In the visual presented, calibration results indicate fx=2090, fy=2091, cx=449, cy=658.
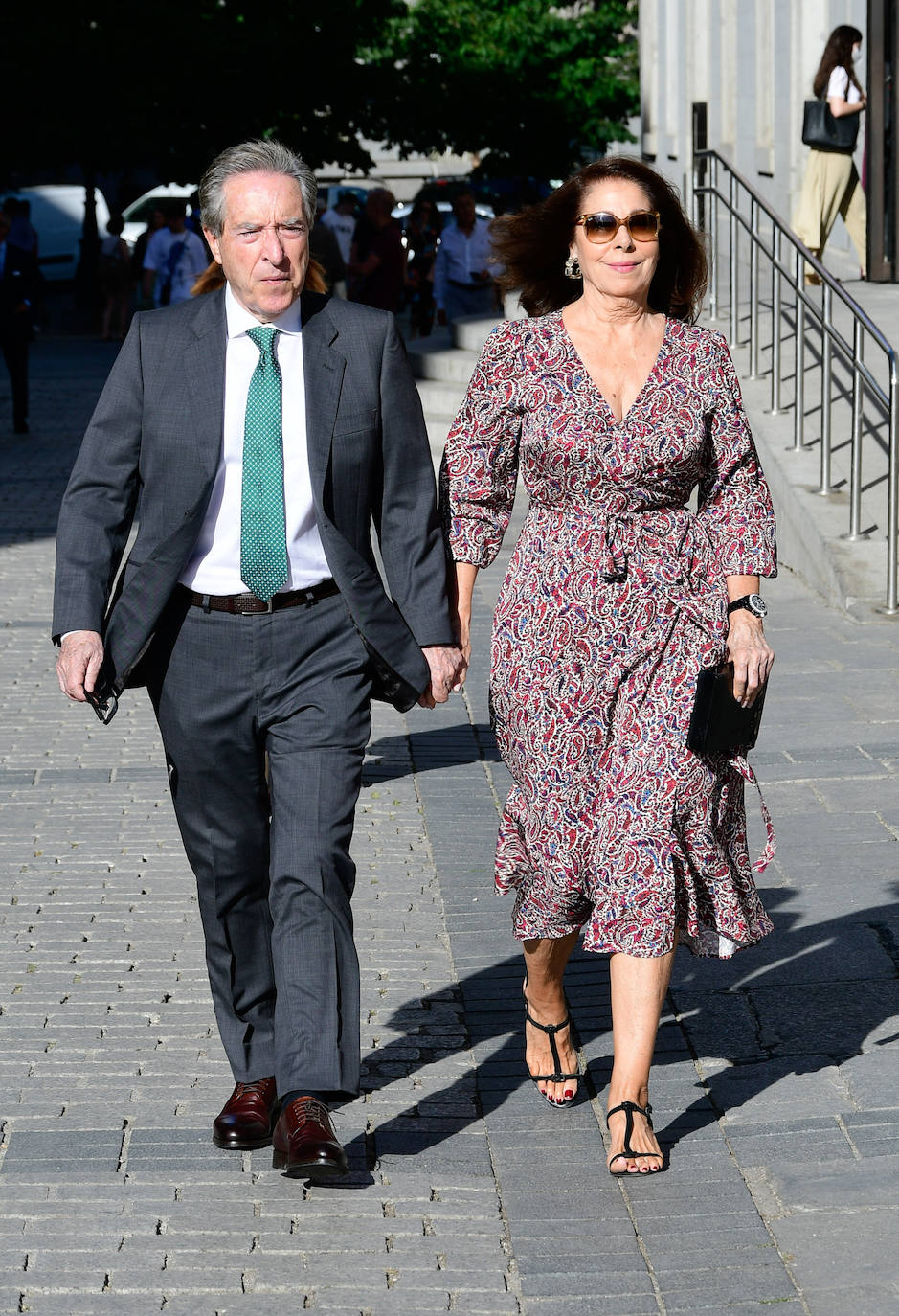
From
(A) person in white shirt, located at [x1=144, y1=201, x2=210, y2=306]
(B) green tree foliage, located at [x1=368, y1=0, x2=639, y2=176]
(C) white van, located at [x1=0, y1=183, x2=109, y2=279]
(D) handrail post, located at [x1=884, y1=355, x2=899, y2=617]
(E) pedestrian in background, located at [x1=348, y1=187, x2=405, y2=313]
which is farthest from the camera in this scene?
(B) green tree foliage, located at [x1=368, y1=0, x2=639, y2=176]

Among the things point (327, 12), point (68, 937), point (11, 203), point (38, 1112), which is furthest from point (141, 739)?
point (327, 12)

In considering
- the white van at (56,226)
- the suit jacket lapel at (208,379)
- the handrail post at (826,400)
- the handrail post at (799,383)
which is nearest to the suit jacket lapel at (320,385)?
the suit jacket lapel at (208,379)

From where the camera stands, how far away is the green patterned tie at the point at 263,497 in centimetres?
399

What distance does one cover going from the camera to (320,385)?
4.03 m

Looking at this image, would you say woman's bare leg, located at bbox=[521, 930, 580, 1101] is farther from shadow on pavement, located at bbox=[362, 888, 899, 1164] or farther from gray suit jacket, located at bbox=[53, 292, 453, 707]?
gray suit jacket, located at bbox=[53, 292, 453, 707]

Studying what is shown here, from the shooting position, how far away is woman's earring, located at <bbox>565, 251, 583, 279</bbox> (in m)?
4.40

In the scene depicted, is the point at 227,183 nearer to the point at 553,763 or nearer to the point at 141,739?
the point at 553,763

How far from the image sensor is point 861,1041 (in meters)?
4.80

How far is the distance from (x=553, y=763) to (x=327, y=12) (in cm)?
3142

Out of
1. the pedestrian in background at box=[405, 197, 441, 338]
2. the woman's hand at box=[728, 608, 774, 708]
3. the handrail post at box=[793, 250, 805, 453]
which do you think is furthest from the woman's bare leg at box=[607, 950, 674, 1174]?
the pedestrian in background at box=[405, 197, 441, 338]

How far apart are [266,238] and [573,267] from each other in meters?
0.76

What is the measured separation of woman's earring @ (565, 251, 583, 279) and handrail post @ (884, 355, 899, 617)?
212 inches

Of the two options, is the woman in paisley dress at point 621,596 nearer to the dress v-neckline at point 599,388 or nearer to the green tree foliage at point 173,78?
the dress v-neckline at point 599,388

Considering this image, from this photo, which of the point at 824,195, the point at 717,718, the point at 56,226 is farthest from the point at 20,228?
the point at 717,718
